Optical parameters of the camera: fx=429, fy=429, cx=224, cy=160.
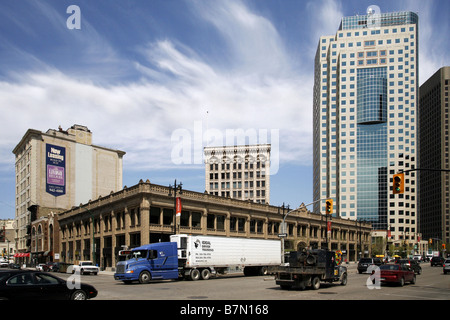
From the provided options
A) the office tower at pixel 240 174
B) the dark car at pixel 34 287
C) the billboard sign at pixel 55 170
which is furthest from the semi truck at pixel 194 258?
the office tower at pixel 240 174

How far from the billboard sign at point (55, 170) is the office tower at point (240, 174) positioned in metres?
48.9

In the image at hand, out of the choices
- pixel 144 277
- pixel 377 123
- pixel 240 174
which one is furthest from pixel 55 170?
pixel 377 123

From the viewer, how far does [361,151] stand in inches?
5561

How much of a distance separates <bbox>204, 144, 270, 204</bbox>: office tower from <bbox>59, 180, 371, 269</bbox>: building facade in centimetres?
5593

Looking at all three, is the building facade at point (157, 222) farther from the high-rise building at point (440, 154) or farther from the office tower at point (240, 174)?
the high-rise building at point (440, 154)

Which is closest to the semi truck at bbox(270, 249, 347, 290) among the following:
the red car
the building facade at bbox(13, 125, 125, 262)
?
the red car

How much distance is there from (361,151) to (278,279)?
124426 mm

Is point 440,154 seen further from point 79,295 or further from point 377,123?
point 79,295

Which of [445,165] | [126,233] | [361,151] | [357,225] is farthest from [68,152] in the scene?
[445,165]

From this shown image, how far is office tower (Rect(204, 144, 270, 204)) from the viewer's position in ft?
456

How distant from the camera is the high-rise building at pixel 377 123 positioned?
456 ft

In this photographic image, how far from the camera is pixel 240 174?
140 meters

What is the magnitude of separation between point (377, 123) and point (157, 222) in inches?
4261

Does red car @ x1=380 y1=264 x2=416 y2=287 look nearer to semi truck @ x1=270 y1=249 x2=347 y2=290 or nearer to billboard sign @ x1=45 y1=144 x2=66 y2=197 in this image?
semi truck @ x1=270 y1=249 x2=347 y2=290
